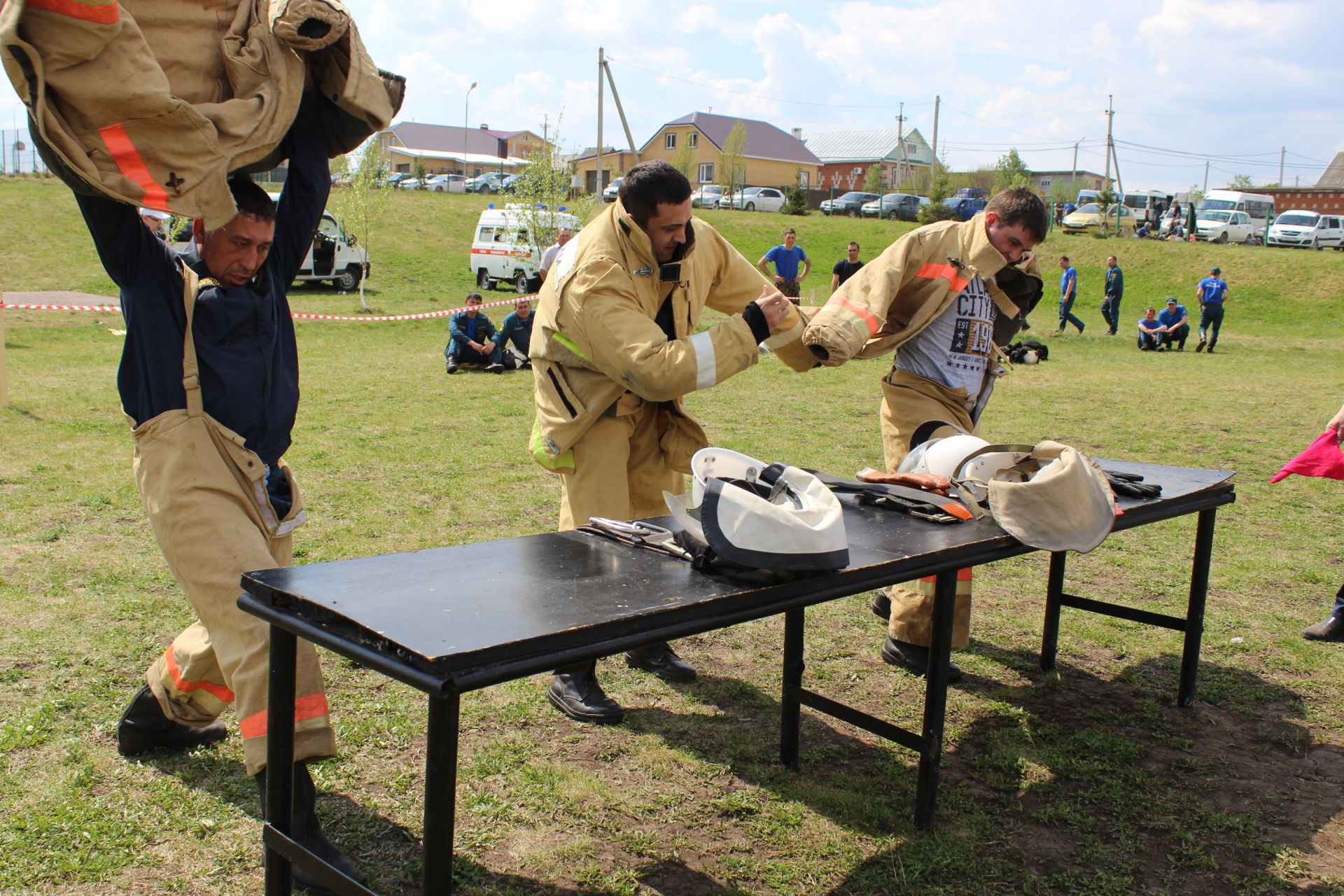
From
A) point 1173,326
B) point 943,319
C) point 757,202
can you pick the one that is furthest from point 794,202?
point 943,319

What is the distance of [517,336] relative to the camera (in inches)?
549

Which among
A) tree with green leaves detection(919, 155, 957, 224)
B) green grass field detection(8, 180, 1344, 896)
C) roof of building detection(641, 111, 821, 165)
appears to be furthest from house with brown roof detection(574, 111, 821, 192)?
green grass field detection(8, 180, 1344, 896)

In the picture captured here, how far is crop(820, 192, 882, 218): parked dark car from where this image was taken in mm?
47844

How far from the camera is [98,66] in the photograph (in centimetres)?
224

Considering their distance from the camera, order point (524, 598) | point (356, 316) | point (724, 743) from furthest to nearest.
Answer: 1. point (356, 316)
2. point (724, 743)
3. point (524, 598)

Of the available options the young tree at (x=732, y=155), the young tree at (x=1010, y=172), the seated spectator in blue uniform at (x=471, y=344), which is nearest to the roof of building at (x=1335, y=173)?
the young tree at (x=1010, y=172)

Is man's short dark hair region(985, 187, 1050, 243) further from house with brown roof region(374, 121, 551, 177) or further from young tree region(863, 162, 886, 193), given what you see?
house with brown roof region(374, 121, 551, 177)

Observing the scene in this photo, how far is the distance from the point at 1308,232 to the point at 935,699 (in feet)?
130

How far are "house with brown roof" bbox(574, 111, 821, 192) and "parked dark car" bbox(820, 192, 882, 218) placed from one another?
27.8m

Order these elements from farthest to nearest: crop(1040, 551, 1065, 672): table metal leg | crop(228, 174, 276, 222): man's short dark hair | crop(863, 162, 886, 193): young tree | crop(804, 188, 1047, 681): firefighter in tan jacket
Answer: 1. crop(863, 162, 886, 193): young tree
2. crop(1040, 551, 1065, 672): table metal leg
3. crop(804, 188, 1047, 681): firefighter in tan jacket
4. crop(228, 174, 276, 222): man's short dark hair

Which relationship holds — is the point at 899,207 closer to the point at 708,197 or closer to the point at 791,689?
the point at 708,197

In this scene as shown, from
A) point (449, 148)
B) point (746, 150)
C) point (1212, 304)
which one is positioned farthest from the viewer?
point (449, 148)

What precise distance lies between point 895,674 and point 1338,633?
2.11m

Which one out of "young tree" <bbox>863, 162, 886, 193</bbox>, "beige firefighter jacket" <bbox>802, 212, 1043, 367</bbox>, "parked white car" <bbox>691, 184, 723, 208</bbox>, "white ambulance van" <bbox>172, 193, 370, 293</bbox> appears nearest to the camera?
"beige firefighter jacket" <bbox>802, 212, 1043, 367</bbox>
